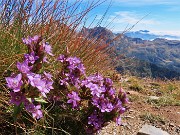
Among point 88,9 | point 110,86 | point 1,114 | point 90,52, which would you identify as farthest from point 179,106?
point 1,114

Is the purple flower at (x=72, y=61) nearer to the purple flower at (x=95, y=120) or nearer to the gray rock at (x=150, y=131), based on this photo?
the purple flower at (x=95, y=120)

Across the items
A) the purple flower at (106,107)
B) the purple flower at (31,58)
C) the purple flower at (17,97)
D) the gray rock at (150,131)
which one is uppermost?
the purple flower at (31,58)

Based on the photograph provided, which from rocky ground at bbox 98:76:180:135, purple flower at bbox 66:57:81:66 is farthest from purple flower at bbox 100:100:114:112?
rocky ground at bbox 98:76:180:135

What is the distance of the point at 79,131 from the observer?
3127mm

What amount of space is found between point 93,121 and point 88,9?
2.16m

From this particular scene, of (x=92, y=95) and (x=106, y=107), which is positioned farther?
(x=92, y=95)

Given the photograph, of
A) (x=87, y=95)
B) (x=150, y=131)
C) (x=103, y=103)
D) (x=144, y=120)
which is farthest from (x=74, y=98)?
(x=144, y=120)

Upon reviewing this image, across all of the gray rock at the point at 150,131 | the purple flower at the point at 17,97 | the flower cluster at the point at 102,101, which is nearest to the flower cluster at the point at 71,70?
the flower cluster at the point at 102,101

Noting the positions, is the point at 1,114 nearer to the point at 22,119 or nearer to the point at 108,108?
the point at 22,119

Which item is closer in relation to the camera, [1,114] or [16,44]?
[1,114]

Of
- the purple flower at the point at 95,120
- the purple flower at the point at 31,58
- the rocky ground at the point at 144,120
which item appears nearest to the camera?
the purple flower at the point at 31,58

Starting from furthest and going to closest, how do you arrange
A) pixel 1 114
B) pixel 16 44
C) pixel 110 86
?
1. pixel 16 44
2. pixel 110 86
3. pixel 1 114

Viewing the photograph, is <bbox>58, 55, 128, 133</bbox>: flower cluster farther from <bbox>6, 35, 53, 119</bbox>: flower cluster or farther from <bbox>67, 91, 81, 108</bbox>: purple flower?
<bbox>6, 35, 53, 119</bbox>: flower cluster

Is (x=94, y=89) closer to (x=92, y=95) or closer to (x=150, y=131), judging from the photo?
(x=92, y=95)
